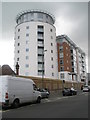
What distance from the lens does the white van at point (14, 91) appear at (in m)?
13.6

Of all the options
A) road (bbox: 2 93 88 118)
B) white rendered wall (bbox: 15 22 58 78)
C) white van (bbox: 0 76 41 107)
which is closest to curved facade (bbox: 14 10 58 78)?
white rendered wall (bbox: 15 22 58 78)

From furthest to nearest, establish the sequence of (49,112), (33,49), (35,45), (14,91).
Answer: (35,45)
(33,49)
(14,91)
(49,112)

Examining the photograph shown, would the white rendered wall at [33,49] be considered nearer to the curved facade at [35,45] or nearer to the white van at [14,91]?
the curved facade at [35,45]

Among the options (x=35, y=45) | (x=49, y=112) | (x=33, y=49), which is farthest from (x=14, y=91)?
(x=35, y=45)

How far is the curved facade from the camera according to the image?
6762 cm

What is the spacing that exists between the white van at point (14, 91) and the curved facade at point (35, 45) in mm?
50241

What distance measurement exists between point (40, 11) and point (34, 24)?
241 inches

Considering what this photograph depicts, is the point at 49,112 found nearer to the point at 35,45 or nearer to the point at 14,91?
the point at 14,91

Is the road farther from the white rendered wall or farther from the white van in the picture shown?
the white rendered wall

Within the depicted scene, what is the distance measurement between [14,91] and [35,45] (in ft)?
182

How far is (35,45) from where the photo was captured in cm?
6931

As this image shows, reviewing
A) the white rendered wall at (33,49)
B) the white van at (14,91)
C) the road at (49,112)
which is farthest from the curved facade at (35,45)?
the road at (49,112)

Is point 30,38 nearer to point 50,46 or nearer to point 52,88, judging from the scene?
point 50,46

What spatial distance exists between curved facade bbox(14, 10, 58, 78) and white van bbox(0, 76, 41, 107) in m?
50.2
